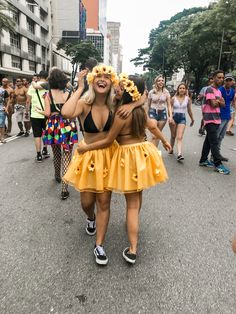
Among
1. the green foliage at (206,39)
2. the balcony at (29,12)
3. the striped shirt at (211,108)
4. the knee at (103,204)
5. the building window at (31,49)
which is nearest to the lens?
the knee at (103,204)

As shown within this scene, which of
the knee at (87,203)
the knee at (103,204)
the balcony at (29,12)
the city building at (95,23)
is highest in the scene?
the city building at (95,23)

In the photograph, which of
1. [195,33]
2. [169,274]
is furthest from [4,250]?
[195,33]

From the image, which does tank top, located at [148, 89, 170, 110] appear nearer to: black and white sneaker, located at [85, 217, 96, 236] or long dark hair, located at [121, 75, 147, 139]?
black and white sneaker, located at [85, 217, 96, 236]

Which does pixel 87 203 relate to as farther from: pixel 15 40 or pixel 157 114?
pixel 15 40

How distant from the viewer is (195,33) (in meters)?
38.0

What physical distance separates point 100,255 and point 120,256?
0.83 feet

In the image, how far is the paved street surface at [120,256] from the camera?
2432 millimetres

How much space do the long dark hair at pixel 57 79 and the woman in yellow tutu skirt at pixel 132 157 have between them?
1.99 metres

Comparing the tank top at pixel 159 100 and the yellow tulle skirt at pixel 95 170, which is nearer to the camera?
the yellow tulle skirt at pixel 95 170

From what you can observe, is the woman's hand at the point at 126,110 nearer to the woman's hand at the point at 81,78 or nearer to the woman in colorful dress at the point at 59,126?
the woman's hand at the point at 81,78

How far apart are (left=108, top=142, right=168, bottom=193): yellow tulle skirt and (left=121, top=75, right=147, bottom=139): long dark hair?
148 mm

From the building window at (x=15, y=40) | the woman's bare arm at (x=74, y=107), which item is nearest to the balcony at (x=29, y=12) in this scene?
the building window at (x=15, y=40)

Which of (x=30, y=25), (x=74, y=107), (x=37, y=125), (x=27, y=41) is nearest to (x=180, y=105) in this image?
(x=37, y=125)

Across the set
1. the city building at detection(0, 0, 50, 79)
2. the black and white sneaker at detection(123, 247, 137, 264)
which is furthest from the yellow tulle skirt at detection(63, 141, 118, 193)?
the city building at detection(0, 0, 50, 79)
